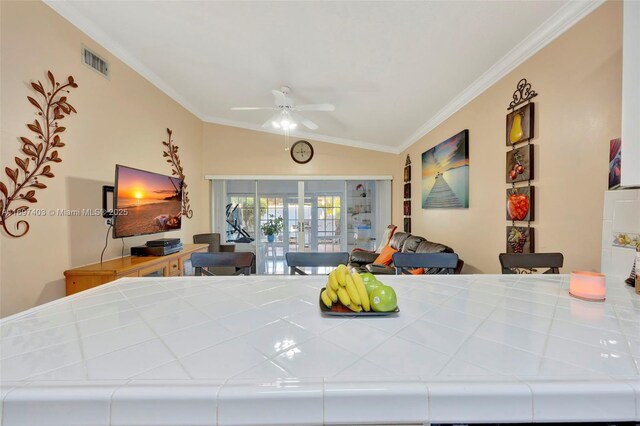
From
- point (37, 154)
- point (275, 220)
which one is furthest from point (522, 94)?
point (275, 220)

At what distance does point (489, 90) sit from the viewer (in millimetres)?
2412

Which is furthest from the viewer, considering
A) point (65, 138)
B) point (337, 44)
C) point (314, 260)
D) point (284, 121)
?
point (284, 121)

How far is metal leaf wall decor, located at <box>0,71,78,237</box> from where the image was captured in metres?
1.75

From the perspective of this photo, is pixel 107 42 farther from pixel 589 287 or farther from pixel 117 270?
pixel 589 287

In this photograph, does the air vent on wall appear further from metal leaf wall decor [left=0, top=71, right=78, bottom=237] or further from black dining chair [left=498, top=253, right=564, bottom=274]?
black dining chair [left=498, top=253, right=564, bottom=274]

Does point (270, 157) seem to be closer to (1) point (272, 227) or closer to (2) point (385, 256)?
(1) point (272, 227)

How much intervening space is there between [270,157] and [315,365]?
4.57m

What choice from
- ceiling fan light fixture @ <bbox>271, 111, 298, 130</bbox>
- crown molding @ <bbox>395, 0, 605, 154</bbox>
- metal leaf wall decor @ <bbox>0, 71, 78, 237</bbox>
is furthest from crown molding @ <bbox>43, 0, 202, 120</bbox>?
crown molding @ <bbox>395, 0, 605, 154</bbox>

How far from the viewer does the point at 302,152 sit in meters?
4.88

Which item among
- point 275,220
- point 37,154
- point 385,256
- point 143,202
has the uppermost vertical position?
point 37,154

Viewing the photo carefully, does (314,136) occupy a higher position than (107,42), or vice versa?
(107,42)

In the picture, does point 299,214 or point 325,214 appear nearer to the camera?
point 299,214

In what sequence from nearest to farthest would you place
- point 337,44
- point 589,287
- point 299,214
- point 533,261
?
point 589,287 < point 533,261 < point 337,44 < point 299,214

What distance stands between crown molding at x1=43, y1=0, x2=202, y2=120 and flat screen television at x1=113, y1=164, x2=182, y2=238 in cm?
120
